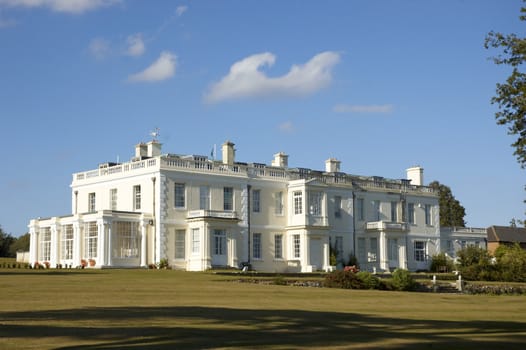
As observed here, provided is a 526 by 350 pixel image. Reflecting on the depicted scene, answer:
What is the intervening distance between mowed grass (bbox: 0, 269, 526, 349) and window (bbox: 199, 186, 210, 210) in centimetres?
1917

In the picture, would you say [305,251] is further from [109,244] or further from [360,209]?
[109,244]

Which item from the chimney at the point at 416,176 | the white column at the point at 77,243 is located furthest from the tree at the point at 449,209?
the white column at the point at 77,243

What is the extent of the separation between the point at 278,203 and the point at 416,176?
16903 mm

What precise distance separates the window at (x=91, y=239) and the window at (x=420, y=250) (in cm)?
2750

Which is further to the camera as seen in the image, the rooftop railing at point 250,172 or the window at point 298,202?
the window at point 298,202

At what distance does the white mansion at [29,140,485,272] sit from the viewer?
47.1 m

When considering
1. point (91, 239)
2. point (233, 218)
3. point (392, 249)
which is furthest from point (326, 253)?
point (91, 239)

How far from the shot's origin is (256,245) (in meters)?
52.3

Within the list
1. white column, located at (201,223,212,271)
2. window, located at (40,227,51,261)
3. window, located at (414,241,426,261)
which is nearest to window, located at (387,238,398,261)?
window, located at (414,241,426,261)

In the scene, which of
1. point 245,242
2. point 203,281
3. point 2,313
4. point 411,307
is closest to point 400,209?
point 245,242

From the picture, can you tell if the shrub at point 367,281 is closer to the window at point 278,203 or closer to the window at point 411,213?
the window at point 278,203

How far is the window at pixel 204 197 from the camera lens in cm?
4947

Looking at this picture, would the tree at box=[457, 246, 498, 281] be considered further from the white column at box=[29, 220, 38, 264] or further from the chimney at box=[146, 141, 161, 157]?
the white column at box=[29, 220, 38, 264]

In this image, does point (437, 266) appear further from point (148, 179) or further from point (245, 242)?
point (148, 179)
